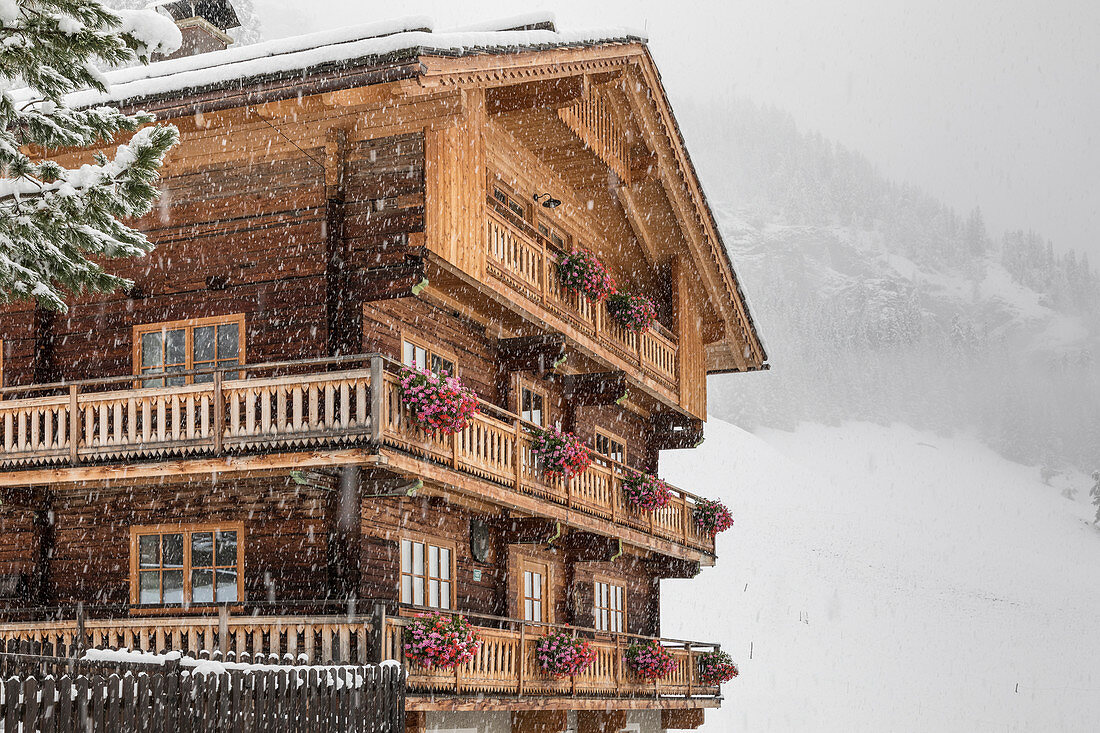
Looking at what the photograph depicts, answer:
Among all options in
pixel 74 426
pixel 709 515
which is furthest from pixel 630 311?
pixel 74 426

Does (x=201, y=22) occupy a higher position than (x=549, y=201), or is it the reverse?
(x=201, y=22)

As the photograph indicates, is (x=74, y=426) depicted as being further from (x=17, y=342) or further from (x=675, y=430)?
Answer: (x=675, y=430)

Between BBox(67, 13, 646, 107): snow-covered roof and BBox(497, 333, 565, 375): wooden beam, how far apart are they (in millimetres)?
4384

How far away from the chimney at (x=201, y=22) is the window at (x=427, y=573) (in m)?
8.91

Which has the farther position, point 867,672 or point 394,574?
point 867,672

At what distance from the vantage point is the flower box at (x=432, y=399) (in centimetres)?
1583

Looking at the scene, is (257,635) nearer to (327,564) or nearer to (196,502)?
(327,564)

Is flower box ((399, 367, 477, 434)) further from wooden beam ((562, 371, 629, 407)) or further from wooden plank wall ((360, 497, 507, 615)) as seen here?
wooden beam ((562, 371, 629, 407))

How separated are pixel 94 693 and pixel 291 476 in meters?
7.17

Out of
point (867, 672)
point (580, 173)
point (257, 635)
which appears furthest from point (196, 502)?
point (867, 672)

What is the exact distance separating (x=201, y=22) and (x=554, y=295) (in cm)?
752

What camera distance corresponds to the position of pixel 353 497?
16891mm

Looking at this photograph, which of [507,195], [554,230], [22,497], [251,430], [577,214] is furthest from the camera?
[577,214]

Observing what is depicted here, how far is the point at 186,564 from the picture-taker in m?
18.1
